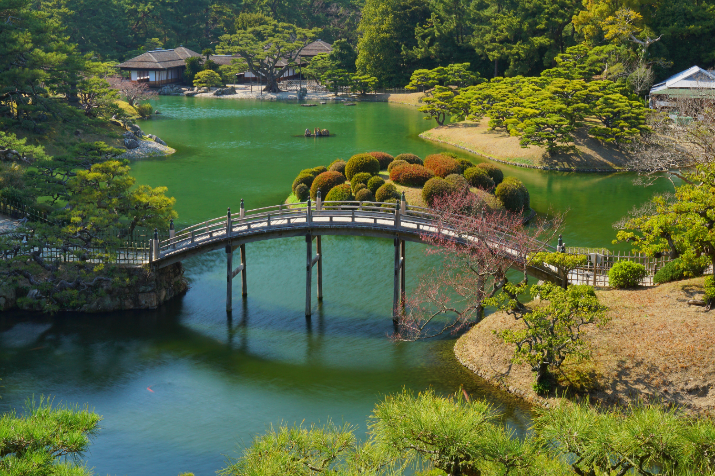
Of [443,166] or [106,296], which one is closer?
[106,296]

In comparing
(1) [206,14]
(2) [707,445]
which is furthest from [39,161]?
(1) [206,14]

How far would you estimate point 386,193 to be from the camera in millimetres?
39531

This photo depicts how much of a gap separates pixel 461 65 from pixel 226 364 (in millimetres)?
60063

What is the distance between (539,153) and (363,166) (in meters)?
19.5

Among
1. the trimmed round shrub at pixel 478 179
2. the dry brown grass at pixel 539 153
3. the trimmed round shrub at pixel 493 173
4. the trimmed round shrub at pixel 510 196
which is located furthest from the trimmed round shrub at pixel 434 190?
the dry brown grass at pixel 539 153

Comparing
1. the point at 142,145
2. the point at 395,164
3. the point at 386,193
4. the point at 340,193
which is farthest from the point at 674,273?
the point at 142,145

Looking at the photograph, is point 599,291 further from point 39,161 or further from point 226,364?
point 39,161

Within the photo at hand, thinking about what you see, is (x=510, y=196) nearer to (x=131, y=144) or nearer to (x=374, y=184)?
(x=374, y=184)

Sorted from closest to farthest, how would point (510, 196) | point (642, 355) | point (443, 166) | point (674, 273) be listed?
point (642, 355)
point (674, 273)
point (510, 196)
point (443, 166)

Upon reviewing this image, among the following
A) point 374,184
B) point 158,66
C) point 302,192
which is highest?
point 158,66

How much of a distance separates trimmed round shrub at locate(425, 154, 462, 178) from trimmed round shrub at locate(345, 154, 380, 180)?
3252 mm

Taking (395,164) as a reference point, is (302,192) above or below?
below

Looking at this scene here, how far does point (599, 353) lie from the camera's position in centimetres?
2220

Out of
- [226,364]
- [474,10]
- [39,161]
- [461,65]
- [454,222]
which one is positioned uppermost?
[474,10]
